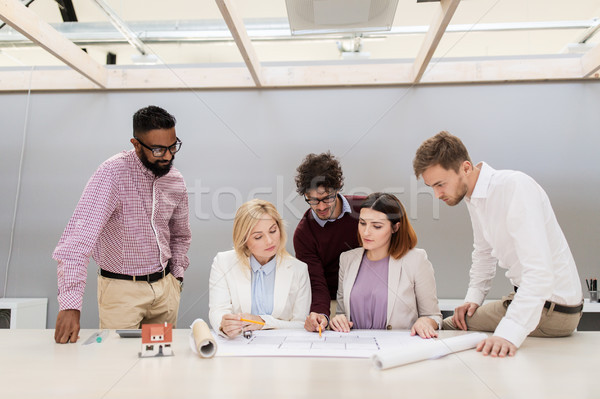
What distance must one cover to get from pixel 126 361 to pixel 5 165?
302cm

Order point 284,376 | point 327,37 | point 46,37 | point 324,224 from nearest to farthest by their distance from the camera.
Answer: point 284,376
point 324,224
point 46,37
point 327,37

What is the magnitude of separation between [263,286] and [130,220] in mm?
687

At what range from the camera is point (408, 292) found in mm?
2031

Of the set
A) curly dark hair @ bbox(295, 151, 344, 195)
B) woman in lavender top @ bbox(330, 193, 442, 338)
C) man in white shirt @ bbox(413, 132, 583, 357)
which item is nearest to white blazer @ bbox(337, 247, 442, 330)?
woman in lavender top @ bbox(330, 193, 442, 338)

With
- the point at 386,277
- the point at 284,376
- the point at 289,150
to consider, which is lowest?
the point at 284,376

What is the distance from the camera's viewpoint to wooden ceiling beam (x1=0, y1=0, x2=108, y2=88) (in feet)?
7.50

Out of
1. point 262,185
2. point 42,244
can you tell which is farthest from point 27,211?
point 262,185

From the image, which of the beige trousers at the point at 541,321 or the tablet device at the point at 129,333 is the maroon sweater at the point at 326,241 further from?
the tablet device at the point at 129,333

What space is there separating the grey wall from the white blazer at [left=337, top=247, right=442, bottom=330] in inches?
53.5

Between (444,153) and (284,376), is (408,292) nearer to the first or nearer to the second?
(444,153)

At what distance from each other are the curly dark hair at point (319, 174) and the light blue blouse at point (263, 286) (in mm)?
392

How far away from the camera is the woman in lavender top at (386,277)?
2018 millimetres

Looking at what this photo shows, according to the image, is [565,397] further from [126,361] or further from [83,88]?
[83,88]

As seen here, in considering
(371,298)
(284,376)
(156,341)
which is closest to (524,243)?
(371,298)
